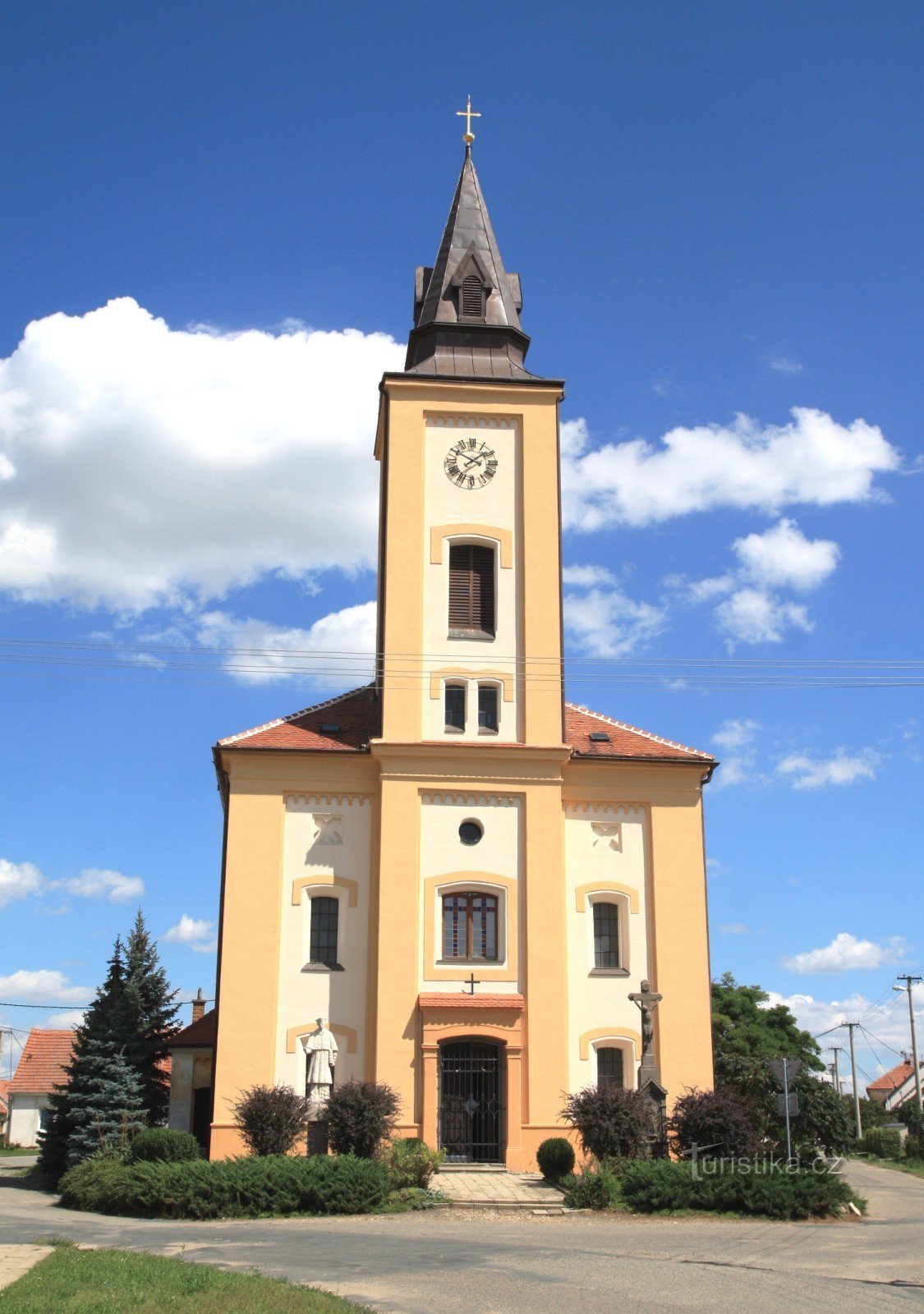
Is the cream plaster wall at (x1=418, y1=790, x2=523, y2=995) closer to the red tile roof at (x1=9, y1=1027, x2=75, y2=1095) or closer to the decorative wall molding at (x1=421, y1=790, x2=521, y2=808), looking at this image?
the decorative wall molding at (x1=421, y1=790, x2=521, y2=808)

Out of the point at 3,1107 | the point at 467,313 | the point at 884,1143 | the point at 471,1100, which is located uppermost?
the point at 467,313

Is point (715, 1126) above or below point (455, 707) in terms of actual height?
below

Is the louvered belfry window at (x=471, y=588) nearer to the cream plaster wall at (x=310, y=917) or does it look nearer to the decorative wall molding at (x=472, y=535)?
the decorative wall molding at (x=472, y=535)

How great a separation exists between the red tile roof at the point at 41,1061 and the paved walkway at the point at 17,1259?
41.8 metres

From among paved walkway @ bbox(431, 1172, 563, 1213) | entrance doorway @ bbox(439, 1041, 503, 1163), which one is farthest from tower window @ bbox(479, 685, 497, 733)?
paved walkway @ bbox(431, 1172, 563, 1213)

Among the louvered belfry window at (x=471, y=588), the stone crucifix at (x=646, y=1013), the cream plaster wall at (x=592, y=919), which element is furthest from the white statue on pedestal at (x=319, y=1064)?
the louvered belfry window at (x=471, y=588)

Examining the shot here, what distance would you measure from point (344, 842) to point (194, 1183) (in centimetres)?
928

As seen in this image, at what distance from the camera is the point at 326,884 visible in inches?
1097

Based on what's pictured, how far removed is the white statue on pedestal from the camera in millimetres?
24047

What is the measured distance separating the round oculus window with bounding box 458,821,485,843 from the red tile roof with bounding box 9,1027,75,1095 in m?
33.9

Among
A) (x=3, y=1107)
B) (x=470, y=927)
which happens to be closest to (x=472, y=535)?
(x=470, y=927)

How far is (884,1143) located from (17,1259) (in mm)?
49623

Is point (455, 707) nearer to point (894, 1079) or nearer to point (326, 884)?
point (326, 884)

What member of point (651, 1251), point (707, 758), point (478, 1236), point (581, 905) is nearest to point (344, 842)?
point (581, 905)
